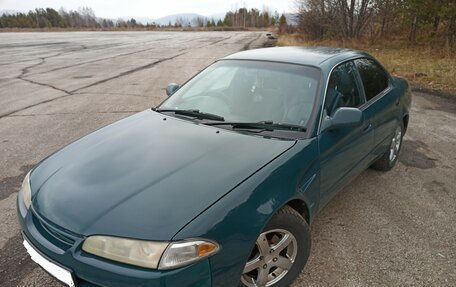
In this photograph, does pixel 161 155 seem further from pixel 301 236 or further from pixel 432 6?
pixel 432 6

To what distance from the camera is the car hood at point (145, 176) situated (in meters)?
1.73

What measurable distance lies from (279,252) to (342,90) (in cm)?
159

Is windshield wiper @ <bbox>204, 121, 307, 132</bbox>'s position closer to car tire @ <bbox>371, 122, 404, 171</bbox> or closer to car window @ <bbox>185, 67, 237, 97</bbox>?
car window @ <bbox>185, 67, 237, 97</bbox>

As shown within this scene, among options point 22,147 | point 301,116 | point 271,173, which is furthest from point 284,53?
point 22,147

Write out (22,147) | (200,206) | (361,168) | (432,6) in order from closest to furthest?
(200,206), (361,168), (22,147), (432,6)

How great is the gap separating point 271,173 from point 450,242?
73.7 inches

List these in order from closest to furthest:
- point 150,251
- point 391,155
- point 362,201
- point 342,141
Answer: point 150,251, point 342,141, point 362,201, point 391,155

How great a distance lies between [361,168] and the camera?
3.24 m

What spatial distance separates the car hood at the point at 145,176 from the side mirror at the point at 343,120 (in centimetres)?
44

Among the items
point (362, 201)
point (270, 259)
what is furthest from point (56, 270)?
point (362, 201)

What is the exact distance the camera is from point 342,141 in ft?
8.91

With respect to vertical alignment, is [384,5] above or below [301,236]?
above

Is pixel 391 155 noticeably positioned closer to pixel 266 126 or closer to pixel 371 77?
pixel 371 77

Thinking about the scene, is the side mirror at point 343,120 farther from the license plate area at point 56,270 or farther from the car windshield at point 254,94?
the license plate area at point 56,270
